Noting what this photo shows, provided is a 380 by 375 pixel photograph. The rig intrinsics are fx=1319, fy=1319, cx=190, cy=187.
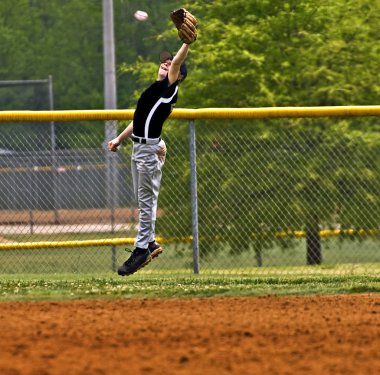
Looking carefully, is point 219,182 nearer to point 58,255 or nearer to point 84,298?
point 58,255

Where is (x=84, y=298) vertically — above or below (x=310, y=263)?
above

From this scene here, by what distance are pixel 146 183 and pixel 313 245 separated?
522 cm

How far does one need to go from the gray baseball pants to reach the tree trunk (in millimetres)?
4321

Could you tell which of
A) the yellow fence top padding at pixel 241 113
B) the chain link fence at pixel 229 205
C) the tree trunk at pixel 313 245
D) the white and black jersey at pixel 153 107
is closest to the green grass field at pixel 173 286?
the white and black jersey at pixel 153 107

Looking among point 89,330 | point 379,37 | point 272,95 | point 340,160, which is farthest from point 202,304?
point 379,37

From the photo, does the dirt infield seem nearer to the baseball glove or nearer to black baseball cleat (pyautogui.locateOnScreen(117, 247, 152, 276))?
black baseball cleat (pyautogui.locateOnScreen(117, 247, 152, 276))

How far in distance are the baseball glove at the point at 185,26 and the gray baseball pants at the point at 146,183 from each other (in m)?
0.93

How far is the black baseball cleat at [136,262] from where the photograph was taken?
11.2m

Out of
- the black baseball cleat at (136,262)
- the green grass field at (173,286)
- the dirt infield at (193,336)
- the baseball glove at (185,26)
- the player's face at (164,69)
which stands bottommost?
the green grass field at (173,286)

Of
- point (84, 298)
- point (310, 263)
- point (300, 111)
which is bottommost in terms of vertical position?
point (310, 263)

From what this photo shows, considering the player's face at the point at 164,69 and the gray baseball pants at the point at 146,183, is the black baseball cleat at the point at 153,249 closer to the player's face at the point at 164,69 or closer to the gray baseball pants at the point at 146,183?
the gray baseball pants at the point at 146,183

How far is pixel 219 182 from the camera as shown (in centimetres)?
1497

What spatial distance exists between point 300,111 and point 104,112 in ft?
6.61

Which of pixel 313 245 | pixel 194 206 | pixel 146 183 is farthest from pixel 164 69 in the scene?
pixel 313 245
